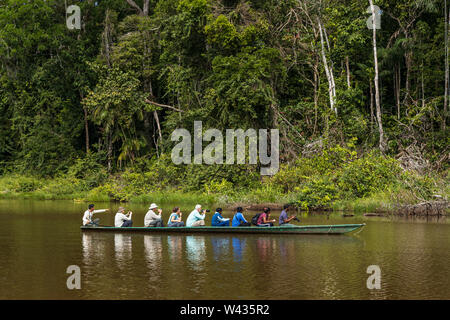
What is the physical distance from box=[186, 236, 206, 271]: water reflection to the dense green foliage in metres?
9.21

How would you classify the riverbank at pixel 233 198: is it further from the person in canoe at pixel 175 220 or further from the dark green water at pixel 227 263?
the person in canoe at pixel 175 220

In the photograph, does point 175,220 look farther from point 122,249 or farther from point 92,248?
point 92,248

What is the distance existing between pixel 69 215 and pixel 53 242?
834 cm

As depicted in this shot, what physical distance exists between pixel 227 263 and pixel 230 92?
65.0ft

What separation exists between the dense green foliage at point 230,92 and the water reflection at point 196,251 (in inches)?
362

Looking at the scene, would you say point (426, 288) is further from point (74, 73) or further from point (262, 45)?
point (74, 73)

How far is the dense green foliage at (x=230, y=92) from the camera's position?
2991 cm

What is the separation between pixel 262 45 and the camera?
3359cm

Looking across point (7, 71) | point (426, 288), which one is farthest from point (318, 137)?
point (7, 71)

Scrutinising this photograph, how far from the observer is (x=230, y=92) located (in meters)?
32.7

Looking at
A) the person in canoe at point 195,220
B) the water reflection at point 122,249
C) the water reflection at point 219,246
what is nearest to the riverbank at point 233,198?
the person in canoe at point 195,220

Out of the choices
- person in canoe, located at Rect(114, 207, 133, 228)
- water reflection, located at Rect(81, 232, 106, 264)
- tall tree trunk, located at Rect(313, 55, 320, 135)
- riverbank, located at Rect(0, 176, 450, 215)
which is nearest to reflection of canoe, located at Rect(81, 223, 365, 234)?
person in canoe, located at Rect(114, 207, 133, 228)

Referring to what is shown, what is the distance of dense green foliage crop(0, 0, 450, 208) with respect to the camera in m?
29.9

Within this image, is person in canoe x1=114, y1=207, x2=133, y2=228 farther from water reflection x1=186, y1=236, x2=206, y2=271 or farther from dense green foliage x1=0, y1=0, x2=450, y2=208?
dense green foliage x1=0, y1=0, x2=450, y2=208
